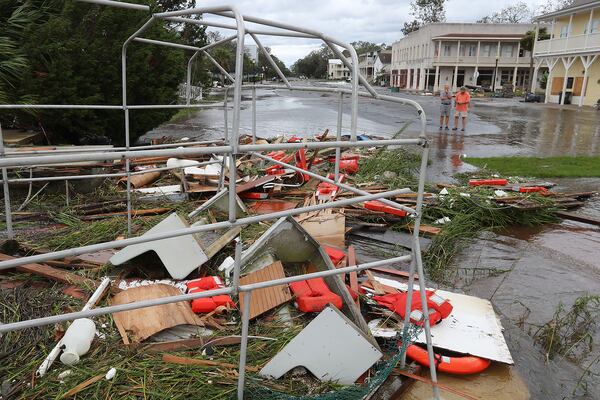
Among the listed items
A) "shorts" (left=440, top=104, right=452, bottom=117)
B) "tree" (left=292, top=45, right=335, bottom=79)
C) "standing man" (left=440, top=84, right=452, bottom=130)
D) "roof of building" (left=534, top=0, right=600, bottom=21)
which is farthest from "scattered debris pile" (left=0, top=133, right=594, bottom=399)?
"tree" (left=292, top=45, right=335, bottom=79)

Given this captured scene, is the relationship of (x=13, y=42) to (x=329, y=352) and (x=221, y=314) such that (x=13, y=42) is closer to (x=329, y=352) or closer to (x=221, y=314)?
(x=221, y=314)

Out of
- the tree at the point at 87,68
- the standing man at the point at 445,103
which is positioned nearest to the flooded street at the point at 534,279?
the standing man at the point at 445,103

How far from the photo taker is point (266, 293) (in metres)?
3.53

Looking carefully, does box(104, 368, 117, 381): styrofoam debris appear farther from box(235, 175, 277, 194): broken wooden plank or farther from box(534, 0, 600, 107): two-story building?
box(534, 0, 600, 107): two-story building

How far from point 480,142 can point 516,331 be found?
40.0ft

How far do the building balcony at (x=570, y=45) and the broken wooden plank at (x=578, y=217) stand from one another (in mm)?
28838

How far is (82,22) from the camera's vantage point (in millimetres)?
7961

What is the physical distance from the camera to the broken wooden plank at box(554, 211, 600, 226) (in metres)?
6.77

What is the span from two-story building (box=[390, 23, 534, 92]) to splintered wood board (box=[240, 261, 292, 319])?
55.6 metres

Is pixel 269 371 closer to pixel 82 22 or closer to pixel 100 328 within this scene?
pixel 100 328

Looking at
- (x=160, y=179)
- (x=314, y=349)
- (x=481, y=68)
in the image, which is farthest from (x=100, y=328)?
(x=481, y=68)

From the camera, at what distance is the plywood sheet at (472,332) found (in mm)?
3240

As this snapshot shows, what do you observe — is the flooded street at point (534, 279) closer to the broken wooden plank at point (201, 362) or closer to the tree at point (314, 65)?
the broken wooden plank at point (201, 362)

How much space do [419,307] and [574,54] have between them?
35.9m
